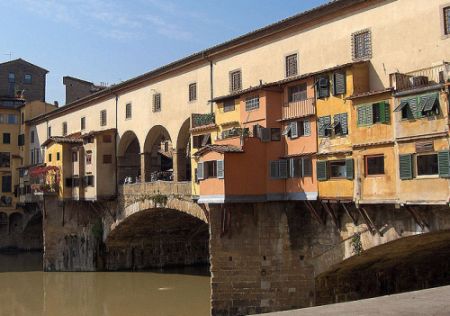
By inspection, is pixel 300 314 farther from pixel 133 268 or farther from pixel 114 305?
pixel 133 268

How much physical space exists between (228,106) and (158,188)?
9964 millimetres

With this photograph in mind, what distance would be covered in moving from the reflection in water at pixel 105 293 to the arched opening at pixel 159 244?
1.83 m

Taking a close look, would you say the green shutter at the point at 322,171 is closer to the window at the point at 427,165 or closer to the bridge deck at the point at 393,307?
the window at the point at 427,165

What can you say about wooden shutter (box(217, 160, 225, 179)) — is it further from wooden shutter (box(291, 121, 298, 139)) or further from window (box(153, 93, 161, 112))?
window (box(153, 93, 161, 112))

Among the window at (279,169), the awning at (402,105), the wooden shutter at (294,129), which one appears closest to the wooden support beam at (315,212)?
the window at (279,169)

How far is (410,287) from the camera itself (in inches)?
967

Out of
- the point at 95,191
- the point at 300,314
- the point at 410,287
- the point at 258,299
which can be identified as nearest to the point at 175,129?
the point at 95,191

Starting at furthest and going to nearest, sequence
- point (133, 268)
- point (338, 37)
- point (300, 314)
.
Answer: point (133, 268), point (338, 37), point (300, 314)

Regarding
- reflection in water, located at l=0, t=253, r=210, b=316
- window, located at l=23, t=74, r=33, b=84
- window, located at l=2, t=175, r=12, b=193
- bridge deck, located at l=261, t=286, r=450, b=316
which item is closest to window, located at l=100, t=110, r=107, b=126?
reflection in water, located at l=0, t=253, r=210, b=316

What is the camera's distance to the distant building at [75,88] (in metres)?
59.6

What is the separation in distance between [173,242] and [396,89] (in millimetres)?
28762

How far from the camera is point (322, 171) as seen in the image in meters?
20.9

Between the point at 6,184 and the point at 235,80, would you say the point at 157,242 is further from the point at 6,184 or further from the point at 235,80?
the point at 6,184

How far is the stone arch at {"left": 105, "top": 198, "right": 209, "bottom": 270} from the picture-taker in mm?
39438
